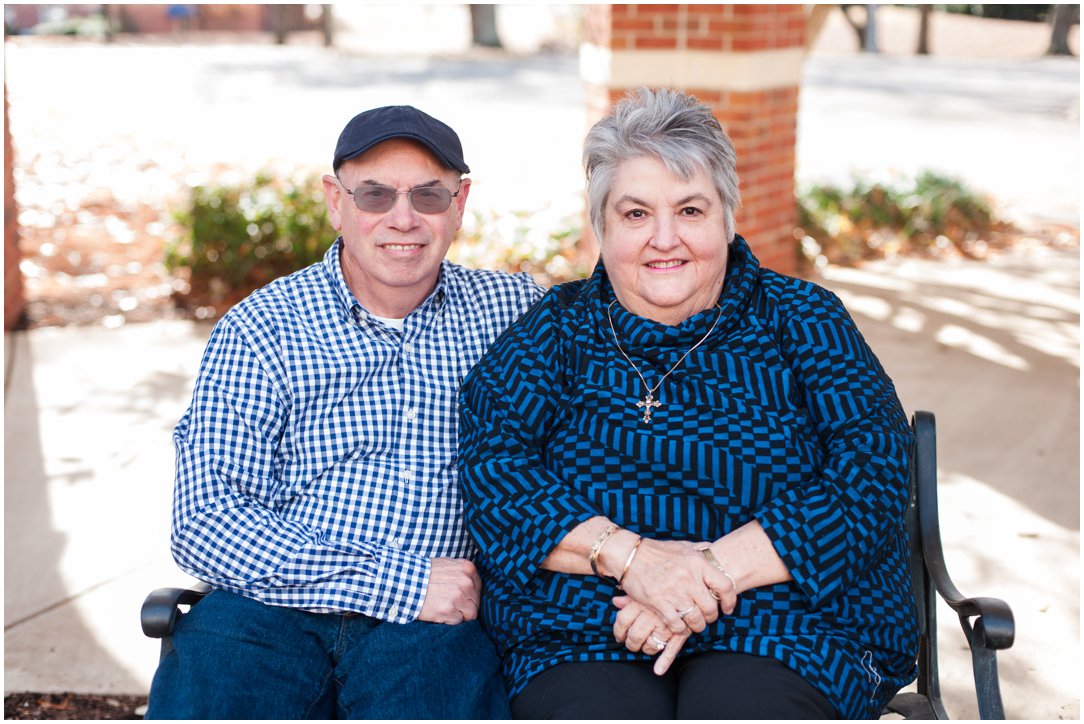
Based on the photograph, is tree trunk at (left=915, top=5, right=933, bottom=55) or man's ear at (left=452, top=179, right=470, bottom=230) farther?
tree trunk at (left=915, top=5, right=933, bottom=55)

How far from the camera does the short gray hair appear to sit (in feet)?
8.18

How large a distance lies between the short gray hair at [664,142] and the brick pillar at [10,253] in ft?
17.4

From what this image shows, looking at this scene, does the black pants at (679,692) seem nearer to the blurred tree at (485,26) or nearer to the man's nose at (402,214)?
the man's nose at (402,214)

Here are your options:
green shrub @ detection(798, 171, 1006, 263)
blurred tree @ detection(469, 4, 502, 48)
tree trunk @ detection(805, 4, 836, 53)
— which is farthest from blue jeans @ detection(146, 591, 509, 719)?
blurred tree @ detection(469, 4, 502, 48)

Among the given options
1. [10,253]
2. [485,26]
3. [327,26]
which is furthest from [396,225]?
[327,26]

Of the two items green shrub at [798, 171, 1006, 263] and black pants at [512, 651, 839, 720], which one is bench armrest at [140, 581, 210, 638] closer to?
black pants at [512, 651, 839, 720]

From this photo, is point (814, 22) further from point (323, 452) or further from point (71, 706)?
point (71, 706)

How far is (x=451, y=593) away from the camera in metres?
2.49

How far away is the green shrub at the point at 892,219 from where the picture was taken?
8.69m

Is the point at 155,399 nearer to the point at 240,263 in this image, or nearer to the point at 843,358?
the point at 240,263

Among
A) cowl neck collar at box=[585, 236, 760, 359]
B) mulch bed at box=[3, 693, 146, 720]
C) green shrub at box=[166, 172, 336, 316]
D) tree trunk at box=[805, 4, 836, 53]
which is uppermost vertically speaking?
tree trunk at box=[805, 4, 836, 53]

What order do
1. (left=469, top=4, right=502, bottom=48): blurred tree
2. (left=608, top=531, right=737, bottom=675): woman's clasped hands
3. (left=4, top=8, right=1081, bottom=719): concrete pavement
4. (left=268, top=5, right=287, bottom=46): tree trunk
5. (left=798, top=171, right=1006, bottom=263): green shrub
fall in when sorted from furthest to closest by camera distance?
(left=268, top=5, right=287, bottom=46): tree trunk → (left=469, top=4, right=502, bottom=48): blurred tree → (left=798, top=171, right=1006, bottom=263): green shrub → (left=4, top=8, right=1081, bottom=719): concrete pavement → (left=608, top=531, right=737, bottom=675): woman's clasped hands

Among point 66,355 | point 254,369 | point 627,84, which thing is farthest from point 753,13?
point 254,369

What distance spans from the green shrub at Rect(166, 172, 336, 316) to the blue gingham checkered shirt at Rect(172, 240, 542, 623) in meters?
4.72
